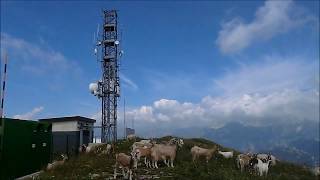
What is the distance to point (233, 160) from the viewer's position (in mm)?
33875

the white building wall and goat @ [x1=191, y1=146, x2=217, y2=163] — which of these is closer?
goat @ [x1=191, y1=146, x2=217, y2=163]

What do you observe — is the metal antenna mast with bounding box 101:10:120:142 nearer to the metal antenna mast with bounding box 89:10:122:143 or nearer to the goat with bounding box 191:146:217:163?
the metal antenna mast with bounding box 89:10:122:143

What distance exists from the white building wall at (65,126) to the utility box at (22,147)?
21.9 metres

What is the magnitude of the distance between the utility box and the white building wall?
71.8 ft

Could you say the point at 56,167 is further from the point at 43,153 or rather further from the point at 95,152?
the point at 95,152

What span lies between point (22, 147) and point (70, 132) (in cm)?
2514

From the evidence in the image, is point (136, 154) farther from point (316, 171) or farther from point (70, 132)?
point (70, 132)

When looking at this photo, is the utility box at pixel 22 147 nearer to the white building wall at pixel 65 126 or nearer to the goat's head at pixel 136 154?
the goat's head at pixel 136 154

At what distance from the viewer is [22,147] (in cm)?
2433

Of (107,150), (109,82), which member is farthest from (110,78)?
(107,150)

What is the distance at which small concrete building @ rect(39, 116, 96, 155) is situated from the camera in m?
47.1

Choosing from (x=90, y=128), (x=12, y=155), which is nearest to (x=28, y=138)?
(x=12, y=155)

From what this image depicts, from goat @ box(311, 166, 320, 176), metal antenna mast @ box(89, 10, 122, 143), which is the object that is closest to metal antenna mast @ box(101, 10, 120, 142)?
metal antenna mast @ box(89, 10, 122, 143)

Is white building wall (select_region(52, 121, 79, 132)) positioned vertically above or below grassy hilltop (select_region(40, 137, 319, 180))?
above
